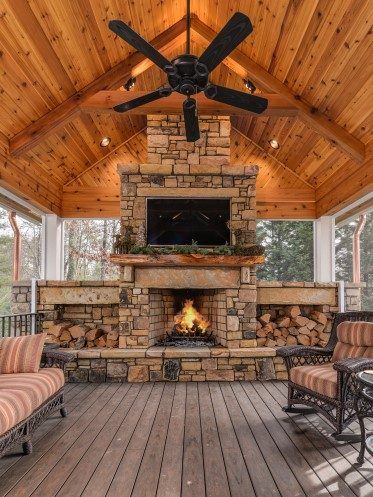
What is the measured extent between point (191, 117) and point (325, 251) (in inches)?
199

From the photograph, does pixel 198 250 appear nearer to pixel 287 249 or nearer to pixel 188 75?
pixel 188 75

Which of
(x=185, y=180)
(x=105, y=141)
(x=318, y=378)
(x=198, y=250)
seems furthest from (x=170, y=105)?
(x=318, y=378)

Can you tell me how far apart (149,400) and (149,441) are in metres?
1.29

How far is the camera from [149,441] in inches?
131

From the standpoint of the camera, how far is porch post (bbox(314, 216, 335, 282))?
7.63 m

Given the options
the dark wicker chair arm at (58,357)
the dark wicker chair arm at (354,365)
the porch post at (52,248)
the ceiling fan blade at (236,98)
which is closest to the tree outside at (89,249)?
the porch post at (52,248)

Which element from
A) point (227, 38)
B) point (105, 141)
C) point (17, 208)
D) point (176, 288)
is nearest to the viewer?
point (227, 38)

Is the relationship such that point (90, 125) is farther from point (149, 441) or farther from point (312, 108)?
point (149, 441)

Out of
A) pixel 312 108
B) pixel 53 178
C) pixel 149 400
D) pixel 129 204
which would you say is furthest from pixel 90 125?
pixel 149 400

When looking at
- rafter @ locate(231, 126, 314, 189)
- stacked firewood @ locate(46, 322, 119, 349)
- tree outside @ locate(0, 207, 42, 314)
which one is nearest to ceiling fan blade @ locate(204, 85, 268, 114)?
stacked firewood @ locate(46, 322, 119, 349)

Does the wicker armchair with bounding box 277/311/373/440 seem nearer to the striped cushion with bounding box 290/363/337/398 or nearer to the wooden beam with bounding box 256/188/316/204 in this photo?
the striped cushion with bounding box 290/363/337/398

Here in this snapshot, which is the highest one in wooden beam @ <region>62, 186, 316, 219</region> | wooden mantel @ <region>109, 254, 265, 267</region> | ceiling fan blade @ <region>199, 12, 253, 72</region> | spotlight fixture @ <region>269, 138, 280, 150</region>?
spotlight fixture @ <region>269, 138, 280, 150</region>

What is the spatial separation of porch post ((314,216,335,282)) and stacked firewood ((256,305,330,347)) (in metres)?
1.63

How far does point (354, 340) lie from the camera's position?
13.3 ft
